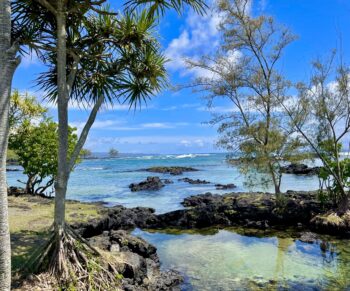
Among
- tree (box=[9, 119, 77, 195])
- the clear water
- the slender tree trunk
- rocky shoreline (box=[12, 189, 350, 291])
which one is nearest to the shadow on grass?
the slender tree trunk

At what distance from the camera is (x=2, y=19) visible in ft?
13.4

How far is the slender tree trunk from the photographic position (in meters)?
5.88

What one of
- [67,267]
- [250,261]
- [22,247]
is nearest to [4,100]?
[67,267]

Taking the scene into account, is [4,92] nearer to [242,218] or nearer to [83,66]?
[83,66]

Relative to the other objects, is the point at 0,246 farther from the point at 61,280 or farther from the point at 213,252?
the point at 213,252

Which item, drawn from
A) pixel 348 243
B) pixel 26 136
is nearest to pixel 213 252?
pixel 348 243

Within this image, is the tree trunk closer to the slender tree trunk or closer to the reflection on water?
the slender tree trunk

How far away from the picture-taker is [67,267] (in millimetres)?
5875

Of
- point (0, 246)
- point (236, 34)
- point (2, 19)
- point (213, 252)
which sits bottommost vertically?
point (213, 252)

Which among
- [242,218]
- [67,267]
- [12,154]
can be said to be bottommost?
[242,218]

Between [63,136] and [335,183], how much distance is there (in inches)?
483

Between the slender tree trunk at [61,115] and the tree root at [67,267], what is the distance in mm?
269

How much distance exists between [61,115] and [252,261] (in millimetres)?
7004

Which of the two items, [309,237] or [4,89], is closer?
[4,89]
